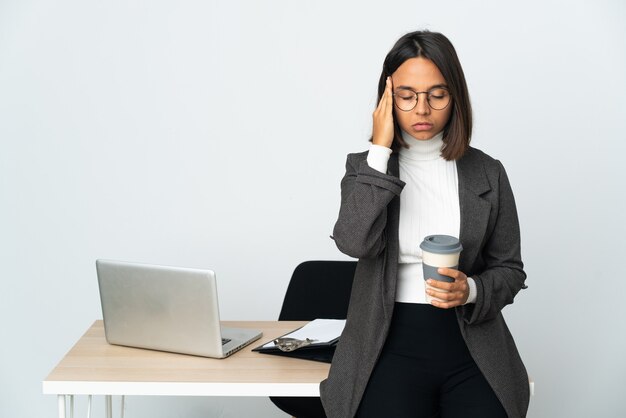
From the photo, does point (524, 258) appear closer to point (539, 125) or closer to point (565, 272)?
point (565, 272)

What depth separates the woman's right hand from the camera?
6.63 feet

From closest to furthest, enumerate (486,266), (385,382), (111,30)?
(385,382), (486,266), (111,30)

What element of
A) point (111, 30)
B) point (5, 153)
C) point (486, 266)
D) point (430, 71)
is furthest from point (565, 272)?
point (5, 153)

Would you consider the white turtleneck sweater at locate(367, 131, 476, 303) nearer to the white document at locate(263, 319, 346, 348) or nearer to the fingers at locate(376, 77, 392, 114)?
the fingers at locate(376, 77, 392, 114)

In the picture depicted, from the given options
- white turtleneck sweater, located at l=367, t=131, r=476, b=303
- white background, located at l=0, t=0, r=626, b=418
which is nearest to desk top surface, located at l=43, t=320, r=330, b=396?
white turtleneck sweater, located at l=367, t=131, r=476, b=303

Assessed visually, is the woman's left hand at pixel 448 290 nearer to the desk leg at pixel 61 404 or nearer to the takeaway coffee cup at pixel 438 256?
the takeaway coffee cup at pixel 438 256

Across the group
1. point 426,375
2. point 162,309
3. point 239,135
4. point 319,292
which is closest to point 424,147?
point 426,375

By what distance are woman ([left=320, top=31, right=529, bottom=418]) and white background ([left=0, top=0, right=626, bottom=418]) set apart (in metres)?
1.62

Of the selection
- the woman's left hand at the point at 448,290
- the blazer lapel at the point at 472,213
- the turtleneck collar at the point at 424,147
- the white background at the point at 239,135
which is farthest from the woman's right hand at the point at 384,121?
the white background at the point at 239,135

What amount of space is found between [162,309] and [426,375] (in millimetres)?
761

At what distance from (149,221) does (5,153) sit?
0.71 meters

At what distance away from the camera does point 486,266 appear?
2137 mm

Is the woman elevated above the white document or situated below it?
above

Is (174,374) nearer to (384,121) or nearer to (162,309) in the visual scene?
(162,309)
